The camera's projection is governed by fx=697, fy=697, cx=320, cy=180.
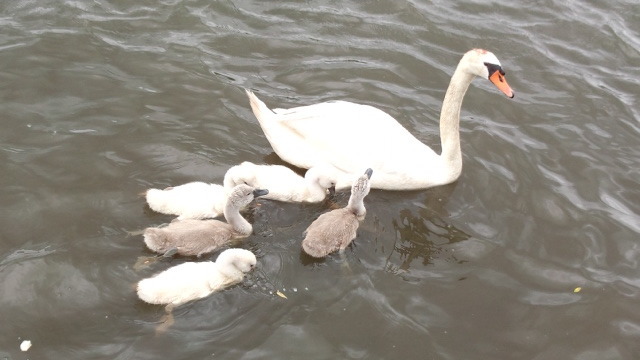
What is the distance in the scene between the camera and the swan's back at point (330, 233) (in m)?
6.18

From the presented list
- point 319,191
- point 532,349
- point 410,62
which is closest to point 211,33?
point 410,62

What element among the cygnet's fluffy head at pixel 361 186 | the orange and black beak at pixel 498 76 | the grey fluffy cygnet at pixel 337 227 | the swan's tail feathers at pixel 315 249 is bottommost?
the swan's tail feathers at pixel 315 249

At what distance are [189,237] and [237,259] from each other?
0.56 meters

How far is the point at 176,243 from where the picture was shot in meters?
5.98

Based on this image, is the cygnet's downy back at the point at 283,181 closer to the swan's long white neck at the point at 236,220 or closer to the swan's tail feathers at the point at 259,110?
the swan's long white neck at the point at 236,220

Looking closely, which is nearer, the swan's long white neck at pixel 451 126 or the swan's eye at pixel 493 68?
the swan's eye at pixel 493 68

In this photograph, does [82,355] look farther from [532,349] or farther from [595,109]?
[595,109]

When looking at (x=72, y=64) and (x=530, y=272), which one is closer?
(x=530, y=272)

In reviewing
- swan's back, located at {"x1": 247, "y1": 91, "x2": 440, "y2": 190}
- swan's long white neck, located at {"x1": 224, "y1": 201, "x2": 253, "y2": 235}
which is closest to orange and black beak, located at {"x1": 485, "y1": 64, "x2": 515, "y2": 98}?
swan's back, located at {"x1": 247, "y1": 91, "x2": 440, "y2": 190}

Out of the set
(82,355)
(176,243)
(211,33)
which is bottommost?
(82,355)

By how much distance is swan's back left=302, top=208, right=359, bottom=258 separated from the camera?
6176mm

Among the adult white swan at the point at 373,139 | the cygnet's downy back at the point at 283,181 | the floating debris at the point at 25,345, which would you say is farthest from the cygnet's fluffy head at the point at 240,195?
the floating debris at the point at 25,345

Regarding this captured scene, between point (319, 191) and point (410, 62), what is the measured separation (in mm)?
3485

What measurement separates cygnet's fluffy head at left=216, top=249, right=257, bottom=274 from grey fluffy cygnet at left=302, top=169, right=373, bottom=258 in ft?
2.03
